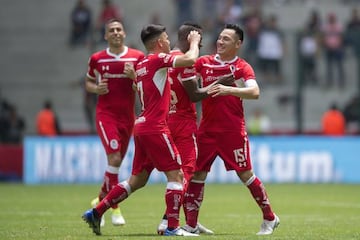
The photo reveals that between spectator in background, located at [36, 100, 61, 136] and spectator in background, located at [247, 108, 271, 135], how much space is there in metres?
5.45

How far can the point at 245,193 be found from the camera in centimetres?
2470

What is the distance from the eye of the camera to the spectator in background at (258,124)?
1240 inches

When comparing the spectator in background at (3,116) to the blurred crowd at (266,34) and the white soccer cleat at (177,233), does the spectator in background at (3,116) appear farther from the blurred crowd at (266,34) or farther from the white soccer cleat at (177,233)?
the white soccer cleat at (177,233)

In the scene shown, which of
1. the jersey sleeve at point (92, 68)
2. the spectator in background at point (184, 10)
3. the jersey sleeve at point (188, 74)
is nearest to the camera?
the jersey sleeve at point (188, 74)

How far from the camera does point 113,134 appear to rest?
16266 millimetres

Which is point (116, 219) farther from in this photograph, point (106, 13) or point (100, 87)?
point (106, 13)

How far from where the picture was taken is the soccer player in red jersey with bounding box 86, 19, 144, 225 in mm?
16297

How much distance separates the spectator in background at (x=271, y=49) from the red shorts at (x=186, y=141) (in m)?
18.5

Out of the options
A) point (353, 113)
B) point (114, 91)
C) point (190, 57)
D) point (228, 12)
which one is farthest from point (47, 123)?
point (190, 57)

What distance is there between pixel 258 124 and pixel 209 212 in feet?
43.4

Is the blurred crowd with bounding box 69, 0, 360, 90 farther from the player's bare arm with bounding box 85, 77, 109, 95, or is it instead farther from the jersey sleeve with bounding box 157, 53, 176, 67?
the jersey sleeve with bounding box 157, 53, 176, 67

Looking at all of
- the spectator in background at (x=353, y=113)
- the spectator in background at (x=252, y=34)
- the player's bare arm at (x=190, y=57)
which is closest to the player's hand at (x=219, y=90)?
the player's bare arm at (x=190, y=57)

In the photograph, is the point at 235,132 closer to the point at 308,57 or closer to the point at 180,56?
the point at 180,56

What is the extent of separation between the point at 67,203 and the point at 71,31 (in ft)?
47.6
